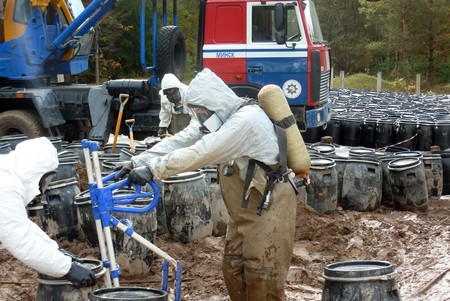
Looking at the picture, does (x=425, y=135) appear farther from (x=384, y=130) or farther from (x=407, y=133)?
(x=384, y=130)

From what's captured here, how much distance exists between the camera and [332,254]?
8.59m

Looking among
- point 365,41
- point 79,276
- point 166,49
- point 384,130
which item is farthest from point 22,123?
point 365,41

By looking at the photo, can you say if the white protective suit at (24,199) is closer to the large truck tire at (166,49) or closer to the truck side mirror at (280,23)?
the truck side mirror at (280,23)

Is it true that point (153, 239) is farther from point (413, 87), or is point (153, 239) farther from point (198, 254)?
point (413, 87)

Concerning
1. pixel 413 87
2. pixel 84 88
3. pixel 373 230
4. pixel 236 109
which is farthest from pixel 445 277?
pixel 413 87

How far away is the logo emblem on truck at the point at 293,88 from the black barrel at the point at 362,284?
915cm

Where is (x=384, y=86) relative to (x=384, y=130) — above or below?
below

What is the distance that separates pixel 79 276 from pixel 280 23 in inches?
360

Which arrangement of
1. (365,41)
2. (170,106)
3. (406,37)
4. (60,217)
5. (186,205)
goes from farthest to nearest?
(365,41)
(406,37)
(170,106)
(186,205)
(60,217)

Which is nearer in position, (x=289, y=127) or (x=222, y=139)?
(x=222, y=139)

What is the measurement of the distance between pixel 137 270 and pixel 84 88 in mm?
7801

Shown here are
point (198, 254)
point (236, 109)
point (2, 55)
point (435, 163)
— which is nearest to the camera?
point (236, 109)

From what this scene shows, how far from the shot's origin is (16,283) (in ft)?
23.4

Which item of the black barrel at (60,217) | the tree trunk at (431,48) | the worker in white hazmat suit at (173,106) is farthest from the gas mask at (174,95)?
the tree trunk at (431,48)
